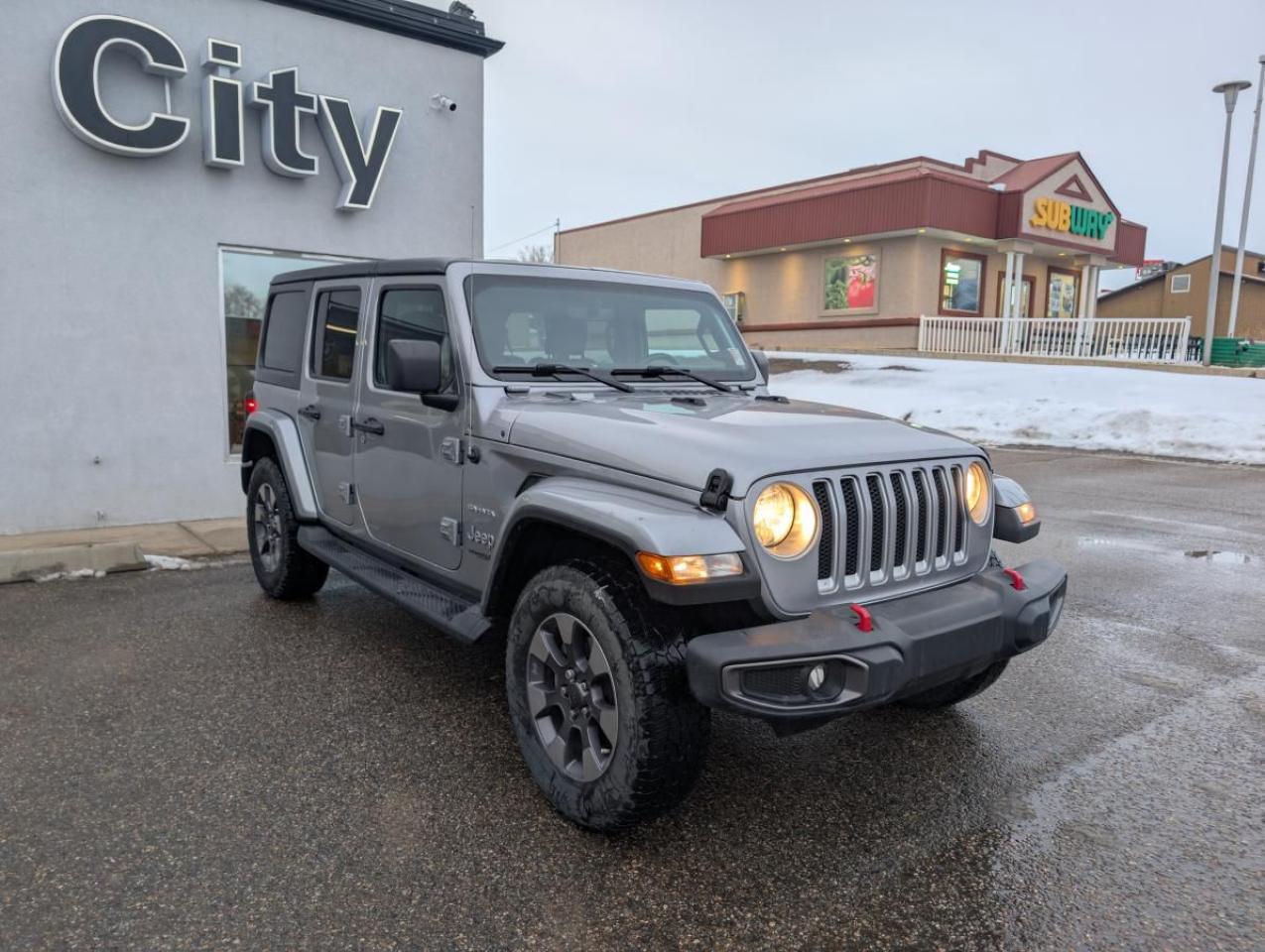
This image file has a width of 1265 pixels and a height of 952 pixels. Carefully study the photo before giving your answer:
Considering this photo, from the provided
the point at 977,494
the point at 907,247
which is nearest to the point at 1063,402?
the point at 907,247

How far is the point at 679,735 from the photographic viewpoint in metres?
2.68

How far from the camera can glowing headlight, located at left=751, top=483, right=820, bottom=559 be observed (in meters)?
2.73

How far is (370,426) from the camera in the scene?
4.35 metres

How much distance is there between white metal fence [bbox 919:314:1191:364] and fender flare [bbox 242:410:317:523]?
20663mm

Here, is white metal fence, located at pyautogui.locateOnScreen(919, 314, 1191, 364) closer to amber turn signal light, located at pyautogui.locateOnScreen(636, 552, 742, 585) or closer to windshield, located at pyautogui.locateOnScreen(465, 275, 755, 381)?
windshield, located at pyautogui.locateOnScreen(465, 275, 755, 381)

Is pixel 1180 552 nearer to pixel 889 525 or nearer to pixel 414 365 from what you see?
pixel 889 525

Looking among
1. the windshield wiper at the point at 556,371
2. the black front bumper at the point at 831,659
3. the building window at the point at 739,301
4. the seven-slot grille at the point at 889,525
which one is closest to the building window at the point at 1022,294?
the building window at the point at 739,301

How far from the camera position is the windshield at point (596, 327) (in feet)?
12.7

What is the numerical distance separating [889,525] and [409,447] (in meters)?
2.19

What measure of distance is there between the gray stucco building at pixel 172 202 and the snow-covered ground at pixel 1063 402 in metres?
6.79

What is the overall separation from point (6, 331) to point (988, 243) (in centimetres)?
2420

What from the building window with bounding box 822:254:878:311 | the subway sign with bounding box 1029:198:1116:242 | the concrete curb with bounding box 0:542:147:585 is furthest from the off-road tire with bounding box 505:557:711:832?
the subway sign with bounding box 1029:198:1116:242

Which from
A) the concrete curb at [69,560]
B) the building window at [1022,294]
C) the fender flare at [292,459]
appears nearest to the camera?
the fender flare at [292,459]

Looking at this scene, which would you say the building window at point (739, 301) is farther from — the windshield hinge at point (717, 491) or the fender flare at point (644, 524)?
the windshield hinge at point (717, 491)
